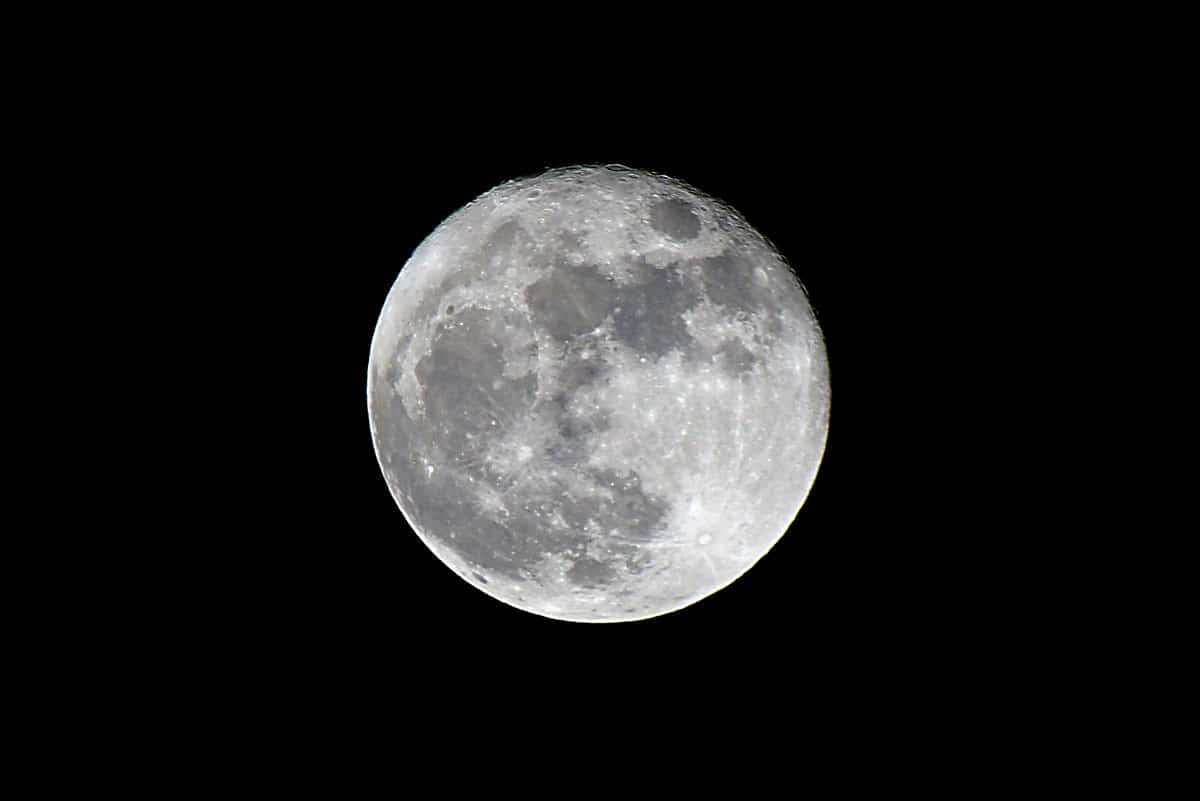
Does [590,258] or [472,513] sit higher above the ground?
[590,258]

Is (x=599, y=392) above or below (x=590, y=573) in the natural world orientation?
above

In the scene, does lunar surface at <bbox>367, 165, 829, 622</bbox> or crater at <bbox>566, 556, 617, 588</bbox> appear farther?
crater at <bbox>566, 556, 617, 588</bbox>

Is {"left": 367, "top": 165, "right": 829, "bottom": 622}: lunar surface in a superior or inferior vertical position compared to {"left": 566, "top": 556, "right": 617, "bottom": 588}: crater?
superior

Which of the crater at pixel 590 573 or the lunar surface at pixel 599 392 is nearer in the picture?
the lunar surface at pixel 599 392

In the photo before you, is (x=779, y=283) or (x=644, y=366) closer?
(x=644, y=366)

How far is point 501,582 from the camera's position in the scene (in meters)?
3.78

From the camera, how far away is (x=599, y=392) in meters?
3.30

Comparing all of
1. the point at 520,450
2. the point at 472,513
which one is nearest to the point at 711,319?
the point at 520,450

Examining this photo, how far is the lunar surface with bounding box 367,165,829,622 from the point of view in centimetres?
333

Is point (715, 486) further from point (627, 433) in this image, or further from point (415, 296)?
point (415, 296)

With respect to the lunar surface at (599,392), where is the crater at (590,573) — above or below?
below

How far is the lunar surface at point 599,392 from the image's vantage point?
3.33m

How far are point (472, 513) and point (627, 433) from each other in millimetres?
667

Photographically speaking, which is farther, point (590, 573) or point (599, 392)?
point (590, 573)
